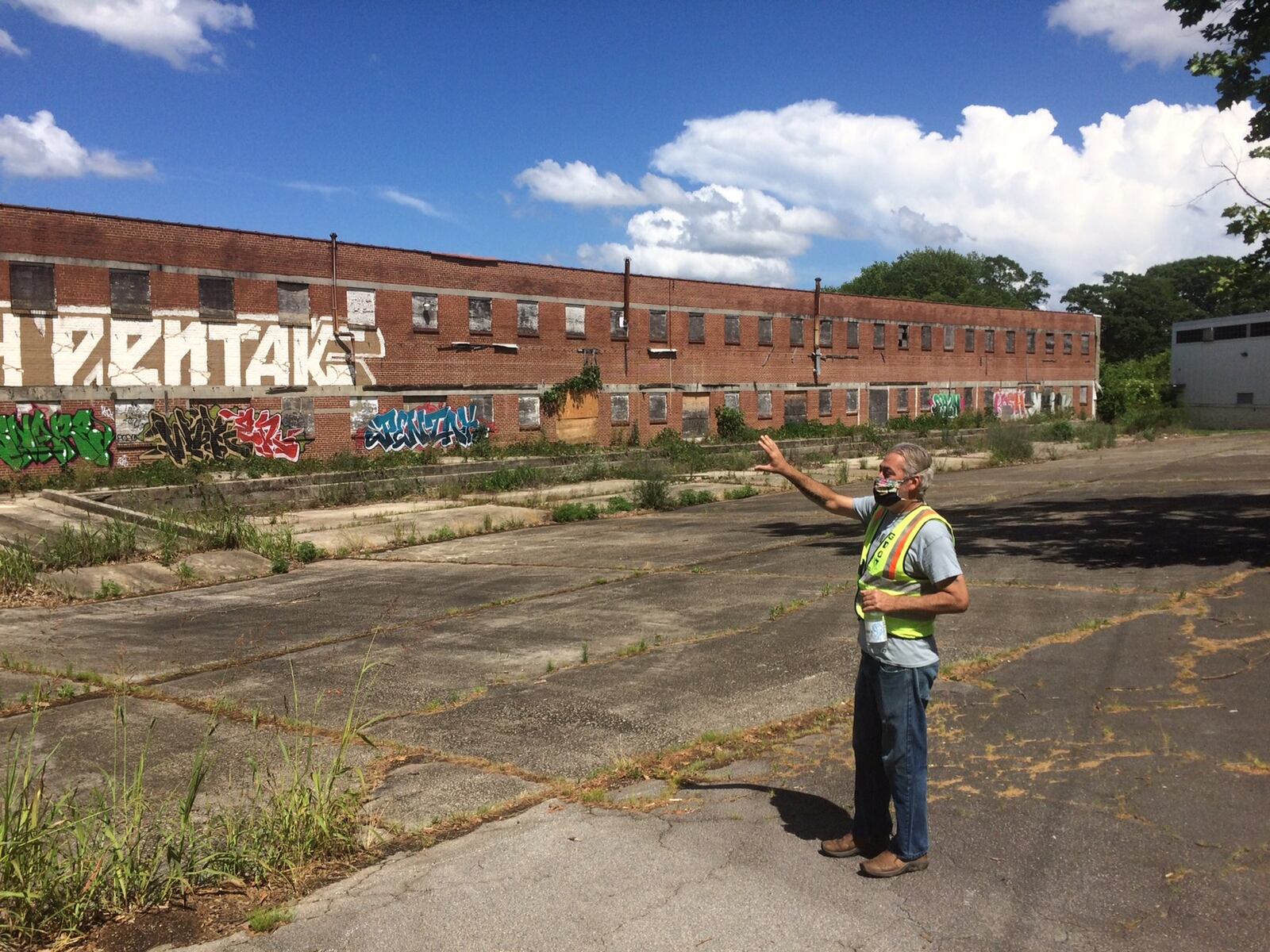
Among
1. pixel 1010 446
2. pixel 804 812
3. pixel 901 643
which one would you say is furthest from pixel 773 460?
pixel 1010 446

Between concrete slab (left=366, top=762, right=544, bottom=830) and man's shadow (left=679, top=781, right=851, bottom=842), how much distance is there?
39.9 inches

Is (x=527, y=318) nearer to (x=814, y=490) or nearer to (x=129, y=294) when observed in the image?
(x=129, y=294)

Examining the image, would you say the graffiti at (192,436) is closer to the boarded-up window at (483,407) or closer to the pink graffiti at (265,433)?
the pink graffiti at (265,433)

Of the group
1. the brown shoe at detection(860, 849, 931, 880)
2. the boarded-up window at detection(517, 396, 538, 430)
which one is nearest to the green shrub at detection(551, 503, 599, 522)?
the boarded-up window at detection(517, 396, 538, 430)

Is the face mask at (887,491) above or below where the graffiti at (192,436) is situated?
above

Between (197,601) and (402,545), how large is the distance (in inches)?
196

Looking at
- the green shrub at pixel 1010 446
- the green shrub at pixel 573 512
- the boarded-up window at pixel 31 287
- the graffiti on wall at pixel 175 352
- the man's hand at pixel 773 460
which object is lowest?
the green shrub at pixel 573 512

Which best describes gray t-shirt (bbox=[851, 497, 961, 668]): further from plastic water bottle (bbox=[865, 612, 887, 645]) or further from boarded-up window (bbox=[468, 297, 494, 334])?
boarded-up window (bbox=[468, 297, 494, 334])

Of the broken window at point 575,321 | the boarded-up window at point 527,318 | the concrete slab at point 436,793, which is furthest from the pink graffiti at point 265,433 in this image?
the concrete slab at point 436,793

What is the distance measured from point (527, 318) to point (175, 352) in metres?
12.7

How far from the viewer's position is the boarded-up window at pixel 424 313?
3309cm

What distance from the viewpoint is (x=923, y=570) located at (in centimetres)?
407

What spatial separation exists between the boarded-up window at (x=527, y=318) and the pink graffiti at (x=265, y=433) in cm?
944

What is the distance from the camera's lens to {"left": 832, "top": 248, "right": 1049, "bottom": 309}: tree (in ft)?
313
